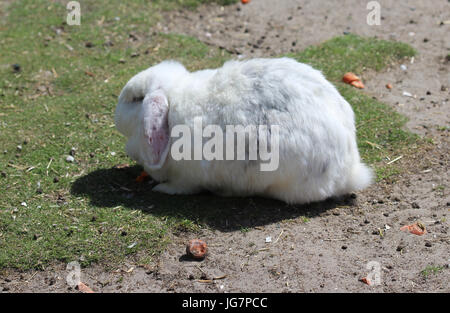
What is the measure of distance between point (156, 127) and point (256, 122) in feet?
3.29

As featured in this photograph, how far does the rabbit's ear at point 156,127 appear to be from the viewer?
5.37m

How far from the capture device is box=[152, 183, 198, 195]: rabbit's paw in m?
5.62

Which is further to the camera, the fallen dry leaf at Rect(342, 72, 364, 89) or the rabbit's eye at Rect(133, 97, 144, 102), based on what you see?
the fallen dry leaf at Rect(342, 72, 364, 89)

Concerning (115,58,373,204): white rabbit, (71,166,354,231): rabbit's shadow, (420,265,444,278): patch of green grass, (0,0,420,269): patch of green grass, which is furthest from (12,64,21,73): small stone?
A: (420,265,444,278): patch of green grass

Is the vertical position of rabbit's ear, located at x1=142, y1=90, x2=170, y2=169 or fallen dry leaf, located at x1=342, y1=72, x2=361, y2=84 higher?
rabbit's ear, located at x1=142, y1=90, x2=170, y2=169

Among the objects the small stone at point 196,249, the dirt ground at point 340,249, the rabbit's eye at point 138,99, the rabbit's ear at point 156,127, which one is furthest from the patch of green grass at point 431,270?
the rabbit's eye at point 138,99

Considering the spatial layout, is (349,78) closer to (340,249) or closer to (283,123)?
(283,123)

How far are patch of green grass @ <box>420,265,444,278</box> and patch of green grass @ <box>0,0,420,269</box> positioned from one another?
1192mm

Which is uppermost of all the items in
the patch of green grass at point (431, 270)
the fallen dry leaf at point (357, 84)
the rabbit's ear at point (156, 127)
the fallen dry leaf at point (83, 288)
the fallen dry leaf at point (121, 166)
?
the rabbit's ear at point (156, 127)

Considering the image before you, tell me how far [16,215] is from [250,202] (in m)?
2.22

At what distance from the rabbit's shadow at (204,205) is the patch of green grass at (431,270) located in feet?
3.89

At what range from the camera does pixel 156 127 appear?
212 inches

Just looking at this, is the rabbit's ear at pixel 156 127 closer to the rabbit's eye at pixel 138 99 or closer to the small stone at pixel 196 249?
the rabbit's eye at pixel 138 99

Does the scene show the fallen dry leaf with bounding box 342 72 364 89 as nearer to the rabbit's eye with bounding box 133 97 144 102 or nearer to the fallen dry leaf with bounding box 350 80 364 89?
the fallen dry leaf with bounding box 350 80 364 89
